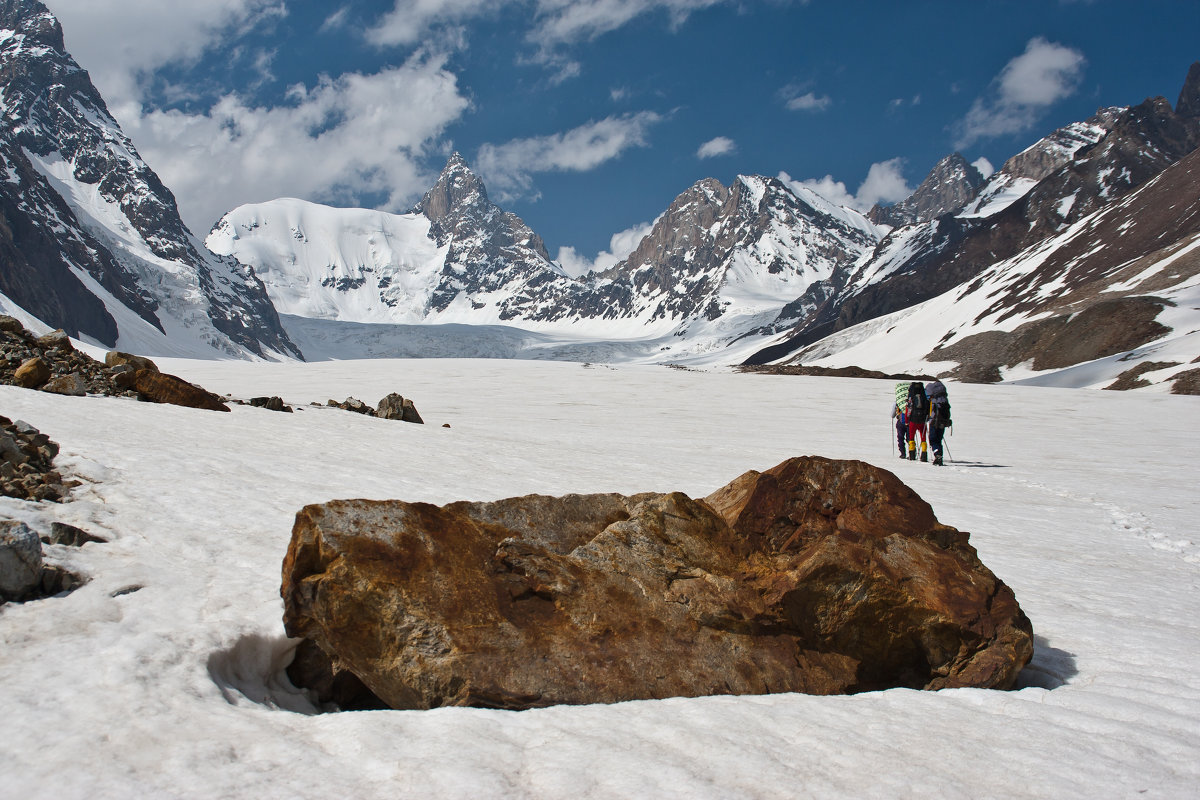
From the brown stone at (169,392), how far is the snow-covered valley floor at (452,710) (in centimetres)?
286

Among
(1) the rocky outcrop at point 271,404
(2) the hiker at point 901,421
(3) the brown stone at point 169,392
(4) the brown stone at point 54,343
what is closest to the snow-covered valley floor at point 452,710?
(3) the brown stone at point 169,392

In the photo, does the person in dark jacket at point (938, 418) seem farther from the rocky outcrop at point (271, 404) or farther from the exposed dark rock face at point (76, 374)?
the exposed dark rock face at point (76, 374)

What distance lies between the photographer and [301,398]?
29438 millimetres

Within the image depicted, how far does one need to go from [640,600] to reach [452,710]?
56.4 inches

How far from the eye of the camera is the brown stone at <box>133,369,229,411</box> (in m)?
Answer: 15.4

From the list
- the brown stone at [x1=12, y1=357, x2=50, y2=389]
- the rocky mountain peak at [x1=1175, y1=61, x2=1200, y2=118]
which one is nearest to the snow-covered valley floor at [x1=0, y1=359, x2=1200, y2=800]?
the brown stone at [x1=12, y1=357, x2=50, y2=389]

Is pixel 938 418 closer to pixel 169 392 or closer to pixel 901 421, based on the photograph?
pixel 901 421

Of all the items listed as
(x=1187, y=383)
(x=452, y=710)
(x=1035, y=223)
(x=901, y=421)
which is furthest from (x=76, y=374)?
(x=1035, y=223)

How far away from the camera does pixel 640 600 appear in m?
4.74

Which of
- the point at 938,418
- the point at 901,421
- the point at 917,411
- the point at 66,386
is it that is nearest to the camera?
the point at 66,386

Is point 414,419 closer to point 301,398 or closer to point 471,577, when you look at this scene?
point 301,398

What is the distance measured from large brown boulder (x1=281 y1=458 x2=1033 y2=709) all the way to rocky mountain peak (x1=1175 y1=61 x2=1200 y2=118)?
9080 inches

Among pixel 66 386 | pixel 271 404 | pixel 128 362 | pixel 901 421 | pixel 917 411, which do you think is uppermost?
pixel 128 362

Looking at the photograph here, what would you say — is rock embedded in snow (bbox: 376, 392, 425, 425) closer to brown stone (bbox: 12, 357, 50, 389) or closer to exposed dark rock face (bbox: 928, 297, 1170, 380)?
brown stone (bbox: 12, 357, 50, 389)
